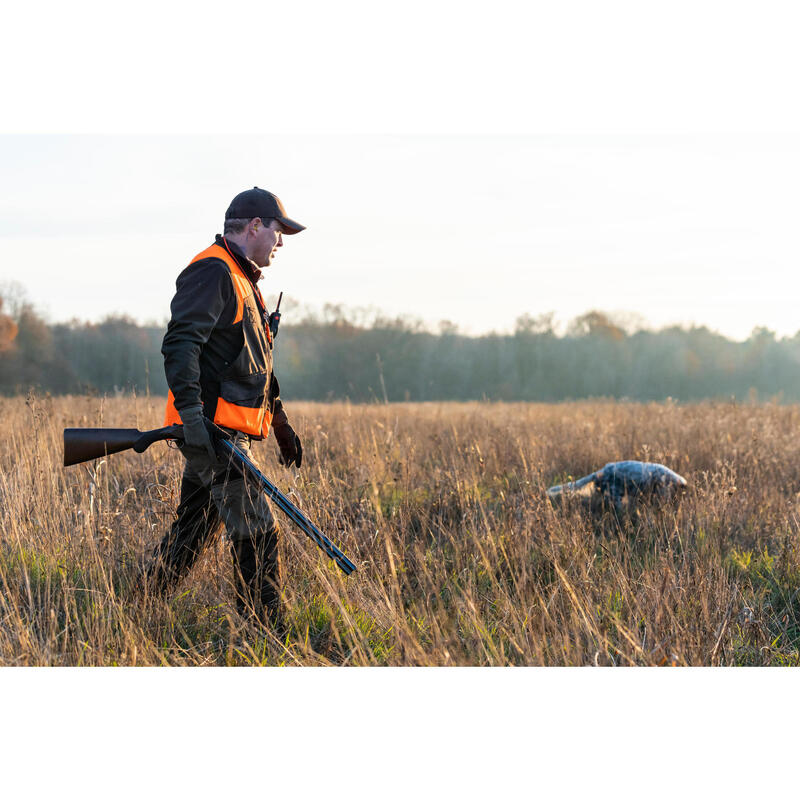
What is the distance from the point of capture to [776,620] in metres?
3.28

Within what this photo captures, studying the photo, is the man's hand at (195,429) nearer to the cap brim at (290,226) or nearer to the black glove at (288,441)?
the black glove at (288,441)

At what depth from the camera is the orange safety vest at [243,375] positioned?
3002 millimetres

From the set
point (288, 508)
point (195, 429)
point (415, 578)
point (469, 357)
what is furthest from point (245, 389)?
point (469, 357)

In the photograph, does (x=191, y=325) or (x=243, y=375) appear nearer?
(x=191, y=325)

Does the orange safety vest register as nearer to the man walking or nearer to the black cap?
the man walking

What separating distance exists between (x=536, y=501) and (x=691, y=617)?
165 centimetres

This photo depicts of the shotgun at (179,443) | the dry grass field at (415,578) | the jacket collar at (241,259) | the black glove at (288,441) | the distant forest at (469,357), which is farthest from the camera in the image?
the distant forest at (469,357)

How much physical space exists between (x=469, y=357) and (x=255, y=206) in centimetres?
3175

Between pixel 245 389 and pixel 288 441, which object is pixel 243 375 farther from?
pixel 288 441

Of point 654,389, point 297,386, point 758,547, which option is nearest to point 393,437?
point 758,547

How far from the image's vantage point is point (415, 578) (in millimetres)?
3730

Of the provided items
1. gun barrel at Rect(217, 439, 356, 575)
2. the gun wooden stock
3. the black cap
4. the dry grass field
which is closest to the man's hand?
gun barrel at Rect(217, 439, 356, 575)

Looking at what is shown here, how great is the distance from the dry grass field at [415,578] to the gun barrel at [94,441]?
1.28 feet

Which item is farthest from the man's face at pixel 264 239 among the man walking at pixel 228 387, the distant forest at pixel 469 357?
the distant forest at pixel 469 357
